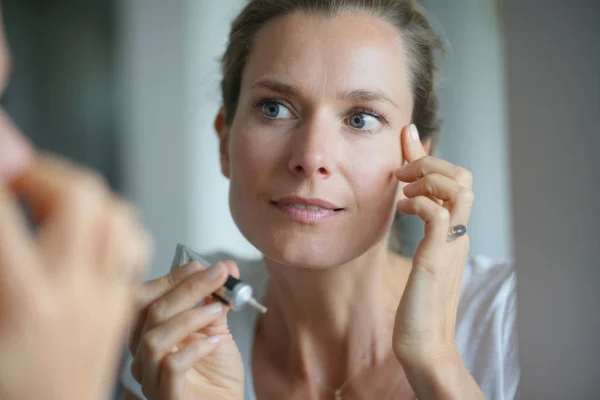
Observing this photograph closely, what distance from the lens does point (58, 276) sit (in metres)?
0.26

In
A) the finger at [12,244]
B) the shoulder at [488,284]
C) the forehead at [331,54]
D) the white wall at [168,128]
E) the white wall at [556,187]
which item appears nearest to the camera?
the finger at [12,244]

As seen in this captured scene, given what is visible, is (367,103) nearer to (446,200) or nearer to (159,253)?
(446,200)

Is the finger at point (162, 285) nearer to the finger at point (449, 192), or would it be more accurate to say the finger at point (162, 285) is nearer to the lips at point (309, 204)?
the lips at point (309, 204)

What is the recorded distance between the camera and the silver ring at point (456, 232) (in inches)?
25.4

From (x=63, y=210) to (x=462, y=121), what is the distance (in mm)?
720

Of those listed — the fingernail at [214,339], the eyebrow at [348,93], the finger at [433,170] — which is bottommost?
the fingernail at [214,339]

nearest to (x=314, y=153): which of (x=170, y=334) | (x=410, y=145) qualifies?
(x=410, y=145)

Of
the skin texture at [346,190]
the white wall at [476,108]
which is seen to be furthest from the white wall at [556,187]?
the white wall at [476,108]

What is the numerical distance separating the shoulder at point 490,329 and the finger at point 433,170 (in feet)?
0.51

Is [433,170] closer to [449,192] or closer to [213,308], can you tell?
[449,192]

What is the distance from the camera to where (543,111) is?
438 millimetres

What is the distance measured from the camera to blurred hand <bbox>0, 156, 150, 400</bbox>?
253 mm

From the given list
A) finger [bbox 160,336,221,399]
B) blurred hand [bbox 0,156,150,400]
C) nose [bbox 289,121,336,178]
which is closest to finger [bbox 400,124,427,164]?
nose [bbox 289,121,336,178]

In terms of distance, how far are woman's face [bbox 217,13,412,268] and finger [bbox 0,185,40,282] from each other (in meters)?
0.40
